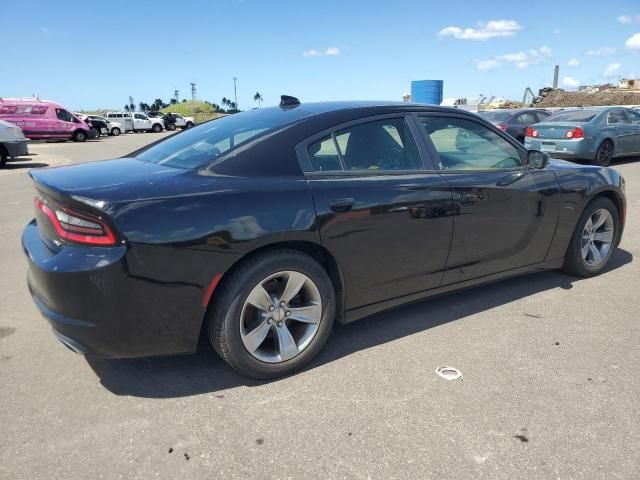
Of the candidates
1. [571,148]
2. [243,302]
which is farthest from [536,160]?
[571,148]

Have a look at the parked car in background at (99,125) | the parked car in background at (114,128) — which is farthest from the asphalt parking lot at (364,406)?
the parked car in background at (114,128)

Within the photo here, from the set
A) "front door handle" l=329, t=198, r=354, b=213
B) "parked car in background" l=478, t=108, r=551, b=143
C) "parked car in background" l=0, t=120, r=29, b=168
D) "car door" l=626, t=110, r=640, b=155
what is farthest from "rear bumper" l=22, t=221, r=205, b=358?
"parked car in background" l=478, t=108, r=551, b=143

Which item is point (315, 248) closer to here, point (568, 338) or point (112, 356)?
point (112, 356)

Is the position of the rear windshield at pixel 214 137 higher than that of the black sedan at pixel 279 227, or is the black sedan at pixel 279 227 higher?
the rear windshield at pixel 214 137

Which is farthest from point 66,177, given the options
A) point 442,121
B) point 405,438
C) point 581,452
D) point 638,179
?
point 638,179

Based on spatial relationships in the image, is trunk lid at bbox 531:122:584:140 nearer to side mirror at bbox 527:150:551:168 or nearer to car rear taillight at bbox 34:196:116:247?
side mirror at bbox 527:150:551:168

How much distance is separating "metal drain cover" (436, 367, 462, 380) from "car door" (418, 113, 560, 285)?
28.9 inches

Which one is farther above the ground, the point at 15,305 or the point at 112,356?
the point at 112,356

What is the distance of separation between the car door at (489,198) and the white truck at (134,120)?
4320 cm

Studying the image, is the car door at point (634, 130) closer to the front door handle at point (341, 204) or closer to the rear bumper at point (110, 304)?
the front door handle at point (341, 204)

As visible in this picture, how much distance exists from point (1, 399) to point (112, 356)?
71 centimetres

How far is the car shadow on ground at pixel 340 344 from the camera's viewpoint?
9.38 feet

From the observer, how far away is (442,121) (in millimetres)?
3680

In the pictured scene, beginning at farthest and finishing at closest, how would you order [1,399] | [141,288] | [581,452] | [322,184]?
[322,184] → [1,399] → [141,288] → [581,452]
